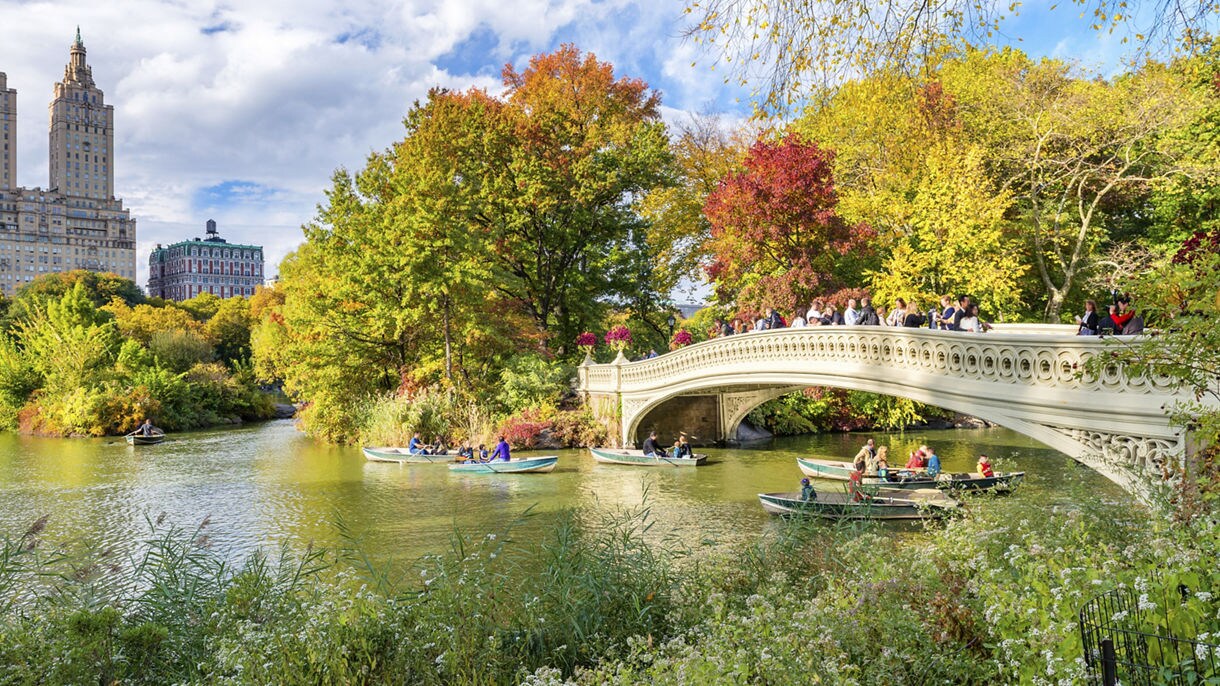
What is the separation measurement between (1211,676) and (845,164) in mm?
26793

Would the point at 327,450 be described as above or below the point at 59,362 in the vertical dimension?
below

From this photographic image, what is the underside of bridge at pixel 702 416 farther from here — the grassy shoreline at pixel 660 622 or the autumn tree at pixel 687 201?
the grassy shoreline at pixel 660 622

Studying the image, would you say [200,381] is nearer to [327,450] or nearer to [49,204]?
[327,450]

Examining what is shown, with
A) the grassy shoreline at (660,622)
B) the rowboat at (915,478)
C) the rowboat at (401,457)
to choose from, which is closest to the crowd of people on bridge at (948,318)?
the rowboat at (915,478)

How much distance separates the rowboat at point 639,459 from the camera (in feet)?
68.1

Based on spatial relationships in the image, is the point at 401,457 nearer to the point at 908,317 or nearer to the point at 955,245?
the point at 908,317

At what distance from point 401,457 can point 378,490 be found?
13.5ft

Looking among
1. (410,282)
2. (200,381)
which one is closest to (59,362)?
(200,381)

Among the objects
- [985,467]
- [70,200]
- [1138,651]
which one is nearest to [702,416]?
[985,467]

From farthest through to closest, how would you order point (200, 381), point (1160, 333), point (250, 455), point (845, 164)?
point (200, 381) < point (845, 164) < point (250, 455) < point (1160, 333)

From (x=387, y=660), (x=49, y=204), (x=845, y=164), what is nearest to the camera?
(x=387, y=660)

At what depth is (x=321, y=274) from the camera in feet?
92.9

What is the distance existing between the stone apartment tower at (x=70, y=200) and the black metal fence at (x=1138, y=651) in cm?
13185

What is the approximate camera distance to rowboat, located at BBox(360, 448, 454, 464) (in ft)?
71.2
